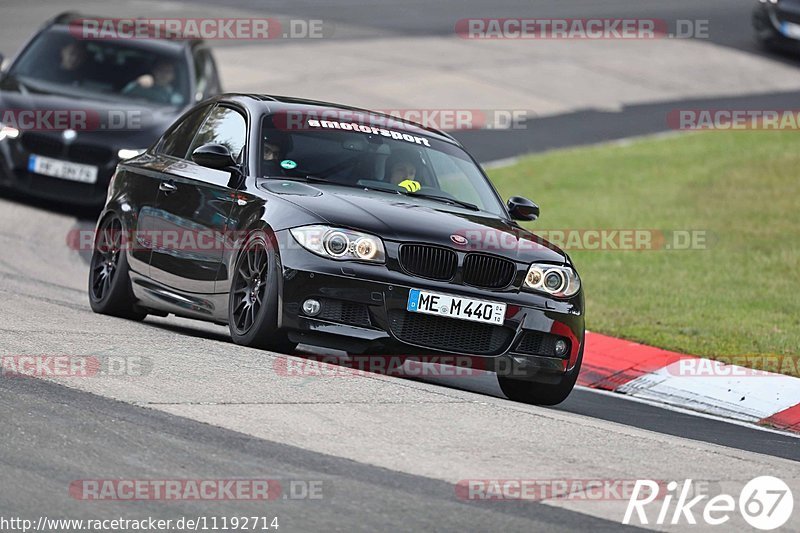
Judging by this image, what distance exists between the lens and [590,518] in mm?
6250

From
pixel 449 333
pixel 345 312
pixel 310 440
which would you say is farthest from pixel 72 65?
pixel 310 440

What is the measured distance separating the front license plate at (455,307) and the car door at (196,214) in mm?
1415

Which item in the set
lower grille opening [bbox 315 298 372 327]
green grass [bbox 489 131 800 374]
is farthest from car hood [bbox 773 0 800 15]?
lower grille opening [bbox 315 298 372 327]

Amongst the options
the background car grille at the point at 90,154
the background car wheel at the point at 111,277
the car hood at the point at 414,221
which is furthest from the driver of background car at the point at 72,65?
the car hood at the point at 414,221

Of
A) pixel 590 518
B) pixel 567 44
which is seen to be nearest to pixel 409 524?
pixel 590 518

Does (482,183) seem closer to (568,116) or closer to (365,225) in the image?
(365,225)

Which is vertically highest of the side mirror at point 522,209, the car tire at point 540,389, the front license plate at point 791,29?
the front license plate at point 791,29

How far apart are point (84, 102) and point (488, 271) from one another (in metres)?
8.22

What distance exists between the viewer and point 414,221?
9.05 meters

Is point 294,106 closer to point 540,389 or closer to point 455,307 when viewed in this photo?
point 455,307

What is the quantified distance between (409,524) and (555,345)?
339 centimetres

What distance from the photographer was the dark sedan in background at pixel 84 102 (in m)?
15.7

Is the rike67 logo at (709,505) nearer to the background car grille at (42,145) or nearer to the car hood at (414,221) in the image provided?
the car hood at (414,221)

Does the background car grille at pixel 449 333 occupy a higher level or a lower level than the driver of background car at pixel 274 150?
lower
